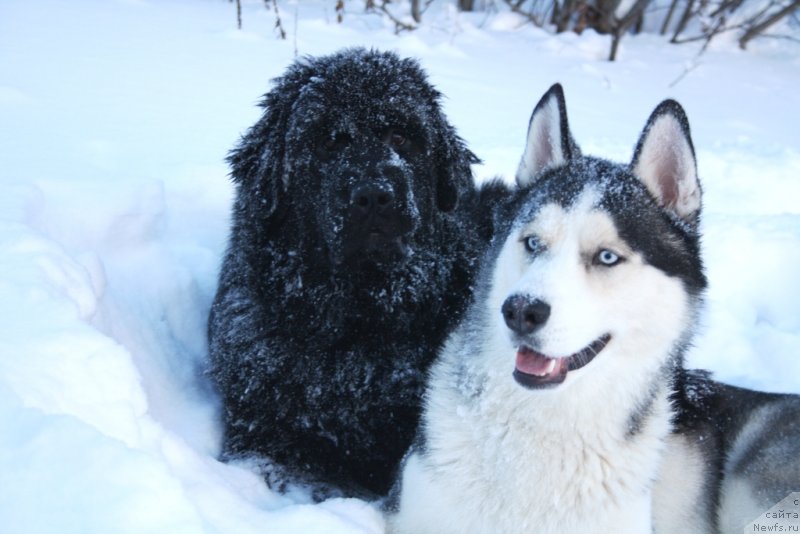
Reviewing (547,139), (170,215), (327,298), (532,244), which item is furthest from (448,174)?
(170,215)

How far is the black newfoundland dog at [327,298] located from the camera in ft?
10.4

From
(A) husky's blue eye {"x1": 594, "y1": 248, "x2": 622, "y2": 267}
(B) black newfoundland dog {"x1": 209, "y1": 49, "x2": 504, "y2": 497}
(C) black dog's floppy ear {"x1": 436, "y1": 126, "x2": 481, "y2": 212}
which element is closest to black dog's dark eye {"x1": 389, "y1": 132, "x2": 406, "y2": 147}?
(B) black newfoundland dog {"x1": 209, "y1": 49, "x2": 504, "y2": 497}

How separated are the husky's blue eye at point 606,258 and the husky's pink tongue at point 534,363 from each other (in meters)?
0.38

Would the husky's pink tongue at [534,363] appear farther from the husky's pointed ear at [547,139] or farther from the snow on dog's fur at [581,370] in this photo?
the husky's pointed ear at [547,139]

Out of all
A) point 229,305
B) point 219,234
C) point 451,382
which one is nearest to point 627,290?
point 451,382

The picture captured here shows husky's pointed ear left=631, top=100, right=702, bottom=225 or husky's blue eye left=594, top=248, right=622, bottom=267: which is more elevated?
husky's pointed ear left=631, top=100, right=702, bottom=225

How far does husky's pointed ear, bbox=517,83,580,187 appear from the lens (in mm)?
2768

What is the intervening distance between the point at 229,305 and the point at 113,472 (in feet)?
5.55

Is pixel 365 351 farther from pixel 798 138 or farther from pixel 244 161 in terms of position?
pixel 798 138

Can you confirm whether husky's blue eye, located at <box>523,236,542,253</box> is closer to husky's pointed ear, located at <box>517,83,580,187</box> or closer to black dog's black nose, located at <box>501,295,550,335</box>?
black dog's black nose, located at <box>501,295,550,335</box>

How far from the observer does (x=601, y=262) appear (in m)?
2.41

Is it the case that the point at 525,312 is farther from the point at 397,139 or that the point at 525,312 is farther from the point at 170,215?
the point at 170,215

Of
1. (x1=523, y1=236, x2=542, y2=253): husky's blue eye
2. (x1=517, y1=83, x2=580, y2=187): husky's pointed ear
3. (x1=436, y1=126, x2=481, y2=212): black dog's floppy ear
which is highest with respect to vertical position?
(x1=517, y1=83, x2=580, y2=187): husky's pointed ear

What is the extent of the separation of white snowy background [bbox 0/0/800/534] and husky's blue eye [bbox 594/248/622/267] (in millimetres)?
637
